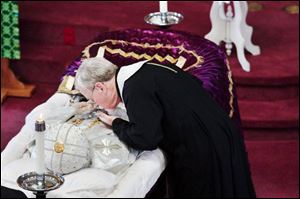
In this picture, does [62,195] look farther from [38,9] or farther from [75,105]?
[38,9]

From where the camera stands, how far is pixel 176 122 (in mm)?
4023

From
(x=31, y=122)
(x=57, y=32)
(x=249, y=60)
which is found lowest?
(x=249, y=60)

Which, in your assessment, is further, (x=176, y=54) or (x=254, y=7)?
(x=254, y=7)

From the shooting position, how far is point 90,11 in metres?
7.68

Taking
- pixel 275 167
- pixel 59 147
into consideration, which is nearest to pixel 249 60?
pixel 275 167

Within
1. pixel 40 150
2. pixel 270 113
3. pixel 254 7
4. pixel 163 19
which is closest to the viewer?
pixel 40 150

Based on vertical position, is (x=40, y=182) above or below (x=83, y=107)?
above

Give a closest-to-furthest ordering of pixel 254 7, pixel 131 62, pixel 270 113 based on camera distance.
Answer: pixel 131 62 → pixel 270 113 → pixel 254 7

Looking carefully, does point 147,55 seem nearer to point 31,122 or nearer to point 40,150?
point 31,122

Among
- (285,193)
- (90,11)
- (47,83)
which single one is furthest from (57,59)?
(285,193)

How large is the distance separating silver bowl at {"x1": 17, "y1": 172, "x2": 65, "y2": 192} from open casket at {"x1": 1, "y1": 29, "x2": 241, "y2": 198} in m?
0.61

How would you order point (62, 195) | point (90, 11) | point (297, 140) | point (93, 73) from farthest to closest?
point (90, 11) → point (297, 140) → point (93, 73) → point (62, 195)

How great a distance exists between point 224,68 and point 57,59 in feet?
8.28

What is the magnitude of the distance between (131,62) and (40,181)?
192 centimetres
